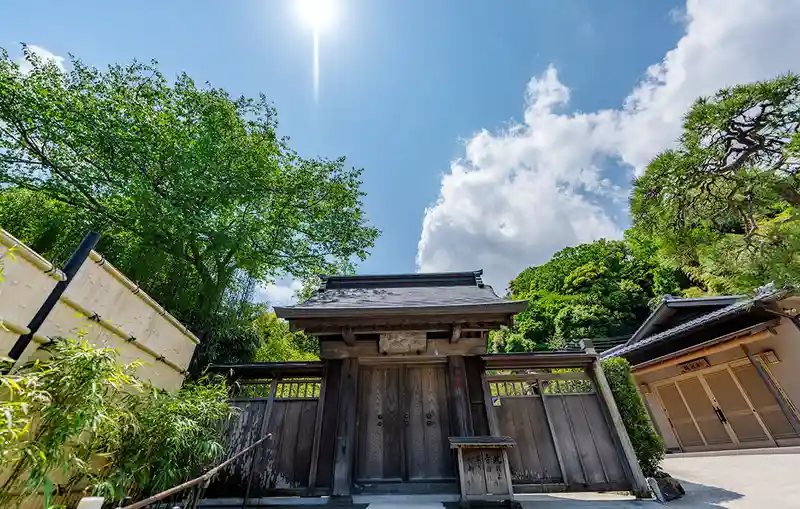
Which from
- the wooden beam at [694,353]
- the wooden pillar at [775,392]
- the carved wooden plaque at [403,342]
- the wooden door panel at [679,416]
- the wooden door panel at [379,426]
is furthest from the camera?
the wooden door panel at [679,416]

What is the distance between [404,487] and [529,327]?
646 inches

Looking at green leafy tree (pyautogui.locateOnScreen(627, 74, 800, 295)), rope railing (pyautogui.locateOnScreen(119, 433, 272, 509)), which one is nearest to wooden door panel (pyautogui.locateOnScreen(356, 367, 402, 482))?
rope railing (pyautogui.locateOnScreen(119, 433, 272, 509))

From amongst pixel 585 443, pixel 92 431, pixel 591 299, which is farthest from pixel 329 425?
pixel 591 299

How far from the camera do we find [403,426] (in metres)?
4.25

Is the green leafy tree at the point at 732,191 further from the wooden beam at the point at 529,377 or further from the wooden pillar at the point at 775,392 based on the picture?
the wooden pillar at the point at 775,392

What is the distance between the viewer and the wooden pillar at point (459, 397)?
410 cm

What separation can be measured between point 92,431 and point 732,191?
6.37 m

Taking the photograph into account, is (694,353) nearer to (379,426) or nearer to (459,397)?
(459,397)

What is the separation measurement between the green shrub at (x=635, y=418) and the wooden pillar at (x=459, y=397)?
91.4 inches

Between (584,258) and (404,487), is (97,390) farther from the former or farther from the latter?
(584,258)

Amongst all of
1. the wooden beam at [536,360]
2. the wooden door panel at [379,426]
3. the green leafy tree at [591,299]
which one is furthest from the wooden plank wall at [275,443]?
the green leafy tree at [591,299]

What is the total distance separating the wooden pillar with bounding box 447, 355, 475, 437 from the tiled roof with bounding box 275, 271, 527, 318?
0.95 metres

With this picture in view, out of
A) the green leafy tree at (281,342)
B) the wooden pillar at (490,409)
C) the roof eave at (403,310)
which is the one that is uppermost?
the green leafy tree at (281,342)

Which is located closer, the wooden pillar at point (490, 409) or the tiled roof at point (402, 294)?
the tiled roof at point (402, 294)
